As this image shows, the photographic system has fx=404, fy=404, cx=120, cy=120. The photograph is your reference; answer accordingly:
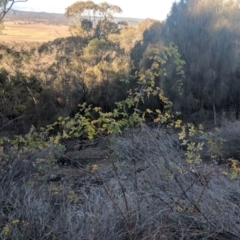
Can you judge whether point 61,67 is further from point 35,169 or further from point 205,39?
point 35,169

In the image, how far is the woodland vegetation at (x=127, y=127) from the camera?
13.6 feet

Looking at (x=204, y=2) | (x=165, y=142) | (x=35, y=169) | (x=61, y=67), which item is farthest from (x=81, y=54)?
(x=165, y=142)

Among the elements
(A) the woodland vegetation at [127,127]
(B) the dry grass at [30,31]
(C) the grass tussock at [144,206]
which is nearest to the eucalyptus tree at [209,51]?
(A) the woodland vegetation at [127,127]

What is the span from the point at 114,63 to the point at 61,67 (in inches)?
130

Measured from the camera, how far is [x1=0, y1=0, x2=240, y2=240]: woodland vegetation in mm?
4137

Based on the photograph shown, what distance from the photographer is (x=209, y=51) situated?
59.0 ft

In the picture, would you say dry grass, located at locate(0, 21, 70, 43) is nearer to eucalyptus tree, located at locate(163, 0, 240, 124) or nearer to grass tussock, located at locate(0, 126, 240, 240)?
eucalyptus tree, located at locate(163, 0, 240, 124)

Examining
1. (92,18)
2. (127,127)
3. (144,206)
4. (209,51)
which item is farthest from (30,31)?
(144,206)

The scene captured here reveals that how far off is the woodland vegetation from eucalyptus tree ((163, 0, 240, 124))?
5 centimetres

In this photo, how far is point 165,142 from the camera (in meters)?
4.76

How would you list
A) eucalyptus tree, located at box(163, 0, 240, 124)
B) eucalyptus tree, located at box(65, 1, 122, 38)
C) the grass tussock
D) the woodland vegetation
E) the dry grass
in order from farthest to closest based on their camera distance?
the dry grass → eucalyptus tree, located at box(65, 1, 122, 38) → eucalyptus tree, located at box(163, 0, 240, 124) → the woodland vegetation → the grass tussock

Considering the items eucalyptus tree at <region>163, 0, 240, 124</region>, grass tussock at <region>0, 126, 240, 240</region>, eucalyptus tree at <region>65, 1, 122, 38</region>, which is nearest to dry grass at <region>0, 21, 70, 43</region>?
eucalyptus tree at <region>65, 1, 122, 38</region>

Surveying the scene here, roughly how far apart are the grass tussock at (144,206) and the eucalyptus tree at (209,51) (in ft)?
42.8

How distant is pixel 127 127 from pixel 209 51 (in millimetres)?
13998
